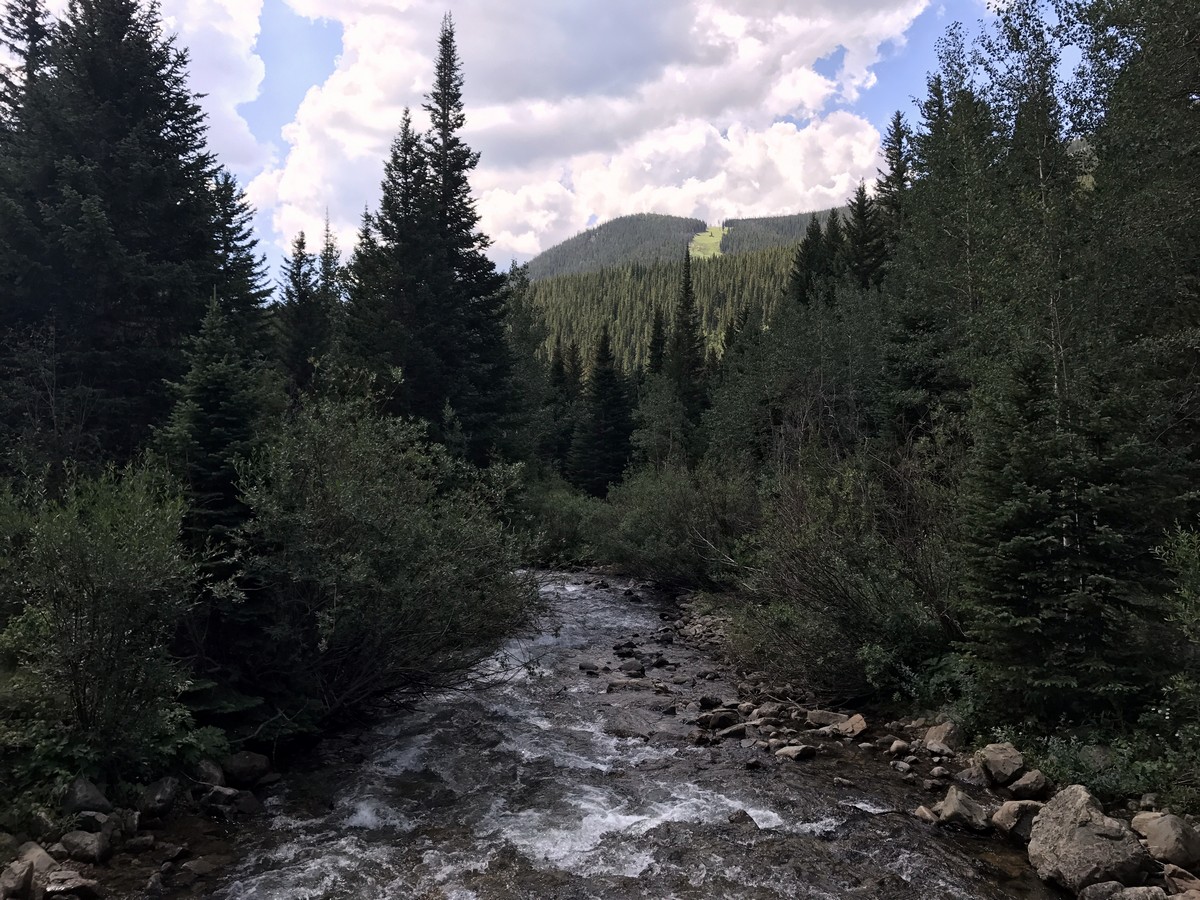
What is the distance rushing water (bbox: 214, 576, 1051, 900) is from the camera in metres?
7.04

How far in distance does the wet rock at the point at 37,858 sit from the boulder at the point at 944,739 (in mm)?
10758

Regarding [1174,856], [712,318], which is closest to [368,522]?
[1174,856]

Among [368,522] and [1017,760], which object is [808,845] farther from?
[368,522]

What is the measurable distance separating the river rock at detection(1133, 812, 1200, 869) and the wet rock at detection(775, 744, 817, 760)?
4.12 meters

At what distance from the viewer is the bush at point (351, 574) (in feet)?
31.7

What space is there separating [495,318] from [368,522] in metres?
19.2

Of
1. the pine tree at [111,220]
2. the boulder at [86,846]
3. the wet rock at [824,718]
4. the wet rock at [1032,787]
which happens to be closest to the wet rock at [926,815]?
the wet rock at [1032,787]

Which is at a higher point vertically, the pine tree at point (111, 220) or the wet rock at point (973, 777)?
the pine tree at point (111, 220)

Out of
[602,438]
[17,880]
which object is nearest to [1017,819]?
[17,880]

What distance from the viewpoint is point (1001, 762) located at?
353 inches

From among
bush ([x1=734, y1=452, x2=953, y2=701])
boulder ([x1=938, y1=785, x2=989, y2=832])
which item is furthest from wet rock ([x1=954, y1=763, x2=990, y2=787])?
bush ([x1=734, y1=452, x2=953, y2=701])

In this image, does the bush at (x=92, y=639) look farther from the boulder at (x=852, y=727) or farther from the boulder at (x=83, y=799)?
the boulder at (x=852, y=727)

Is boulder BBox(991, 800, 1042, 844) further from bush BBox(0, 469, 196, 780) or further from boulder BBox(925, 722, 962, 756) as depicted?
bush BBox(0, 469, 196, 780)

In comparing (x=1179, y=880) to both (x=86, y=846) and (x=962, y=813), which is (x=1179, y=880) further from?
(x=86, y=846)
